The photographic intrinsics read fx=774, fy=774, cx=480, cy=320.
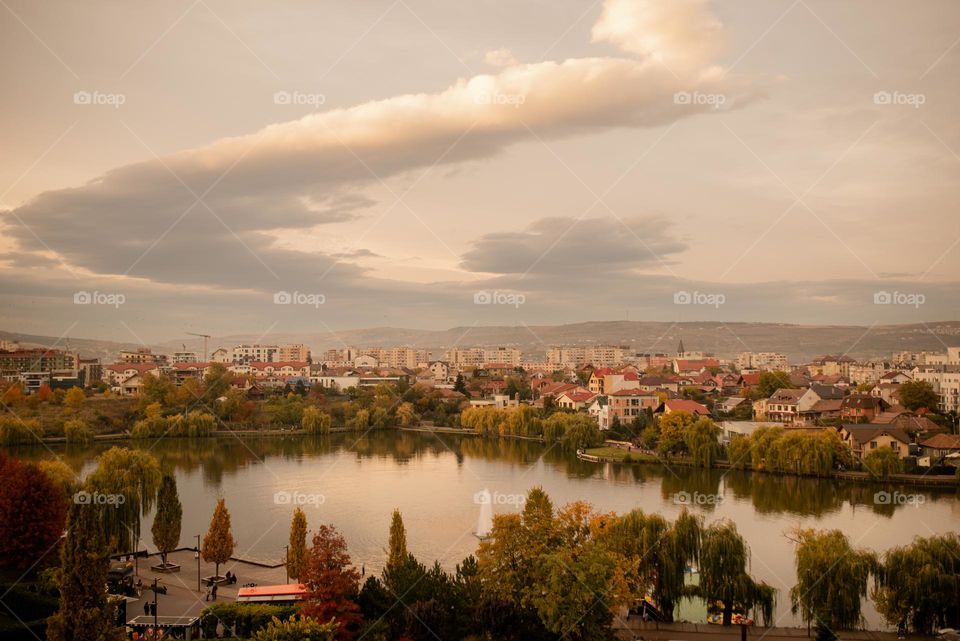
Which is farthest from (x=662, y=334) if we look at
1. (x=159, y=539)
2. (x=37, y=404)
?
(x=159, y=539)

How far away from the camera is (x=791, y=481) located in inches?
562

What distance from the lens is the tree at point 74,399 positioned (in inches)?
931

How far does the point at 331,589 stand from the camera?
19.6ft

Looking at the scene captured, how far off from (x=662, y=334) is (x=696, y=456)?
194ft

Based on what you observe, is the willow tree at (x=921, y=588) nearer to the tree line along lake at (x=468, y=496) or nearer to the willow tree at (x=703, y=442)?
the tree line along lake at (x=468, y=496)

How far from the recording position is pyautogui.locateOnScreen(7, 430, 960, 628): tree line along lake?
32.2 ft

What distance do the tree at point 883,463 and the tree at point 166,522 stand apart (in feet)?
39.5

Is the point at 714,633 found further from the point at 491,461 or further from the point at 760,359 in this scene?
the point at 760,359

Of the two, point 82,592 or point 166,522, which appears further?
point 166,522

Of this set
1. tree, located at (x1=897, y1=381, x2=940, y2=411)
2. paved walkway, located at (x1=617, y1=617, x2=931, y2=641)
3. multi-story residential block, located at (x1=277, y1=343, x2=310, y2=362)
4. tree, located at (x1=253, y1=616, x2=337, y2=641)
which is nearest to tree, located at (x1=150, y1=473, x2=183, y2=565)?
tree, located at (x1=253, y1=616, x2=337, y2=641)

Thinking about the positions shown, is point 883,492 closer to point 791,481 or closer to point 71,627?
point 791,481

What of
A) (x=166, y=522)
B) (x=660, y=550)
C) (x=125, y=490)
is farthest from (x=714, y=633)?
(x=125, y=490)

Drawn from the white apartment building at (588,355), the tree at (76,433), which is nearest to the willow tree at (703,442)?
the tree at (76,433)

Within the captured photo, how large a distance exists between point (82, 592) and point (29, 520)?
126 inches
